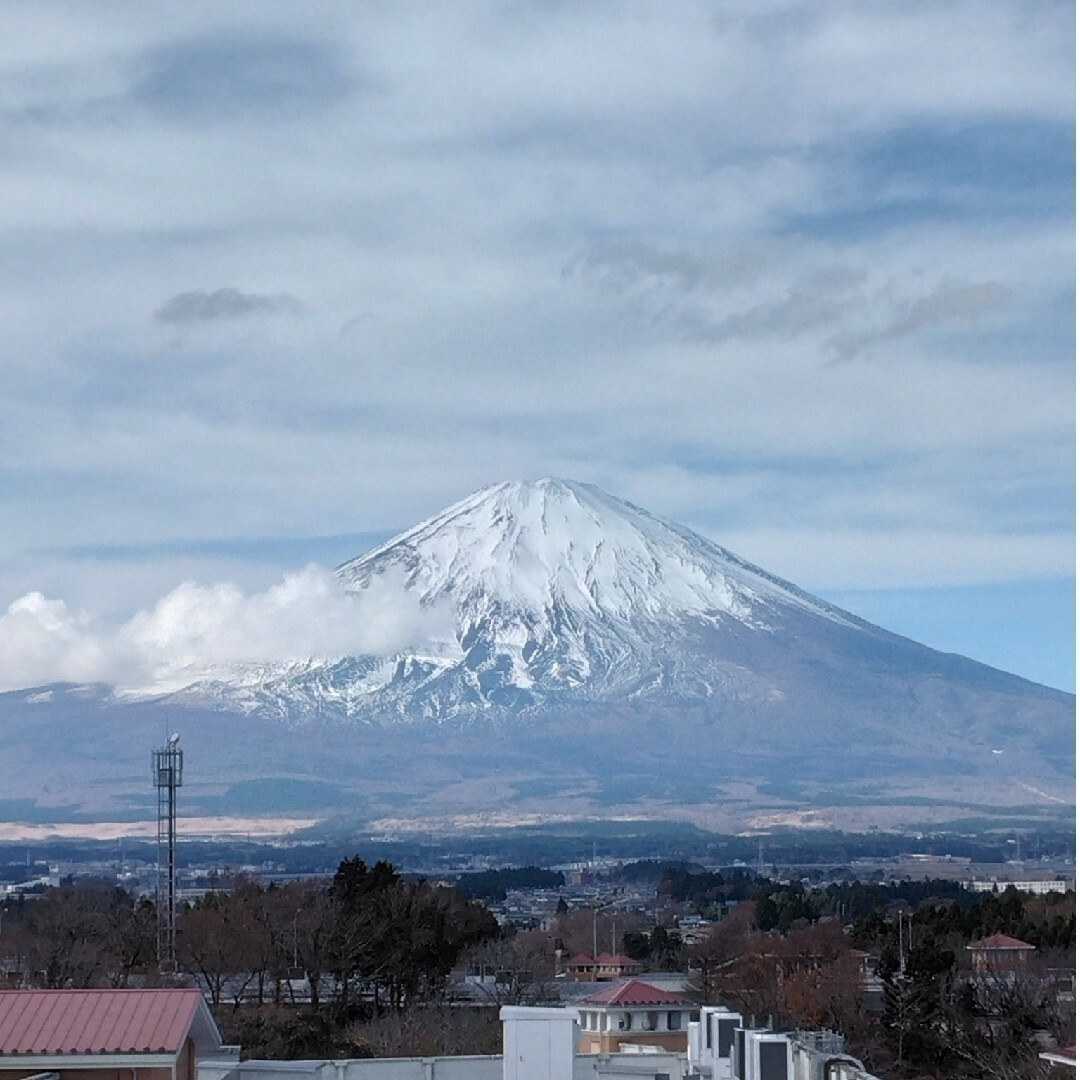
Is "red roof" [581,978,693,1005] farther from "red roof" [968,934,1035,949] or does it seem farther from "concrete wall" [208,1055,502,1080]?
"concrete wall" [208,1055,502,1080]

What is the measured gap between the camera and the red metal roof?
12000 mm

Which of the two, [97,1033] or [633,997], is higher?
[97,1033]

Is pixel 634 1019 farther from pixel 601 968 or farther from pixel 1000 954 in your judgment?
pixel 601 968

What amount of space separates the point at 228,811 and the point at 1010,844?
71.3 metres

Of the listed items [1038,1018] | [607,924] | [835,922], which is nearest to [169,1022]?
[1038,1018]

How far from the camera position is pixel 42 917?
58906 mm

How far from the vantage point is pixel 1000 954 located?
2045 inches

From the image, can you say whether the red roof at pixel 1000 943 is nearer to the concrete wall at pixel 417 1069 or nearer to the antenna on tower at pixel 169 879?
the antenna on tower at pixel 169 879

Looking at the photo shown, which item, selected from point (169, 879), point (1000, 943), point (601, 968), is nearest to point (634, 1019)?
point (169, 879)

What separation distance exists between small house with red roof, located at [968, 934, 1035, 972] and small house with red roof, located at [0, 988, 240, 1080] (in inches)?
1483

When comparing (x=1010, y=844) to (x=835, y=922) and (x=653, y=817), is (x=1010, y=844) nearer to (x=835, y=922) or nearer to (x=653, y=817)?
(x=653, y=817)

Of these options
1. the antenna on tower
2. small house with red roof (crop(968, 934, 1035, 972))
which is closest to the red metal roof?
the antenna on tower

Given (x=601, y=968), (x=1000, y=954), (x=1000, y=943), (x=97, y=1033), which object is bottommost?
(x=601, y=968)

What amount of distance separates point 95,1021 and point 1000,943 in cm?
4398
